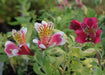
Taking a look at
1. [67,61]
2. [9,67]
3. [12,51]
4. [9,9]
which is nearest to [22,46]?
[12,51]

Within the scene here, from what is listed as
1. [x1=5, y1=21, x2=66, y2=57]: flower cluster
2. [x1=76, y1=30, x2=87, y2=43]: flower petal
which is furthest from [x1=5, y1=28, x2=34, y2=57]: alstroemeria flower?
[x1=76, y1=30, x2=87, y2=43]: flower petal

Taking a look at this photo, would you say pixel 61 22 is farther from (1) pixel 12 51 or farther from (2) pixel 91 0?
(2) pixel 91 0

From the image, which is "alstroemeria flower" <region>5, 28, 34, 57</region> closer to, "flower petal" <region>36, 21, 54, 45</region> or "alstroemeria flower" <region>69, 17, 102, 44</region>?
"flower petal" <region>36, 21, 54, 45</region>

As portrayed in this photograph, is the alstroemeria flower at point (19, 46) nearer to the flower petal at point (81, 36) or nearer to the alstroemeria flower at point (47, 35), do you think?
the alstroemeria flower at point (47, 35)

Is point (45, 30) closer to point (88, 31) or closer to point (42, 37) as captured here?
point (42, 37)

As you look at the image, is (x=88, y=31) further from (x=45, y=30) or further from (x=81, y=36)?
(x=45, y=30)

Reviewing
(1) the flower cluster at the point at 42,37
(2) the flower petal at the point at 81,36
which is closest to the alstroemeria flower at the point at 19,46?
(1) the flower cluster at the point at 42,37

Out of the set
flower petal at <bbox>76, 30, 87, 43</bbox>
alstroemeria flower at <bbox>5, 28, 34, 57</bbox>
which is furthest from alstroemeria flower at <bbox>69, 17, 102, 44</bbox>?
alstroemeria flower at <bbox>5, 28, 34, 57</bbox>

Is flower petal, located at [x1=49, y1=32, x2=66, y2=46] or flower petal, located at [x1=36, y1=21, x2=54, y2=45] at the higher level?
flower petal, located at [x1=36, y1=21, x2=54, y2=45]

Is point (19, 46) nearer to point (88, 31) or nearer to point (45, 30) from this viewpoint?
point (45, 30)

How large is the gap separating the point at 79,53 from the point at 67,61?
2.9 inches

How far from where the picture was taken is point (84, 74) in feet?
2.09

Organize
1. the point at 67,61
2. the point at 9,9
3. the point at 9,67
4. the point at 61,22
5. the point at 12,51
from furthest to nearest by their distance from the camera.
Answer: the point at 9,9, the point at 9,67, the point at 61,22, the point at 67,61, the point at 12,51

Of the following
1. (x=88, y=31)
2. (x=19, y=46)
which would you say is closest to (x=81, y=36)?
(x=88, y=31)
